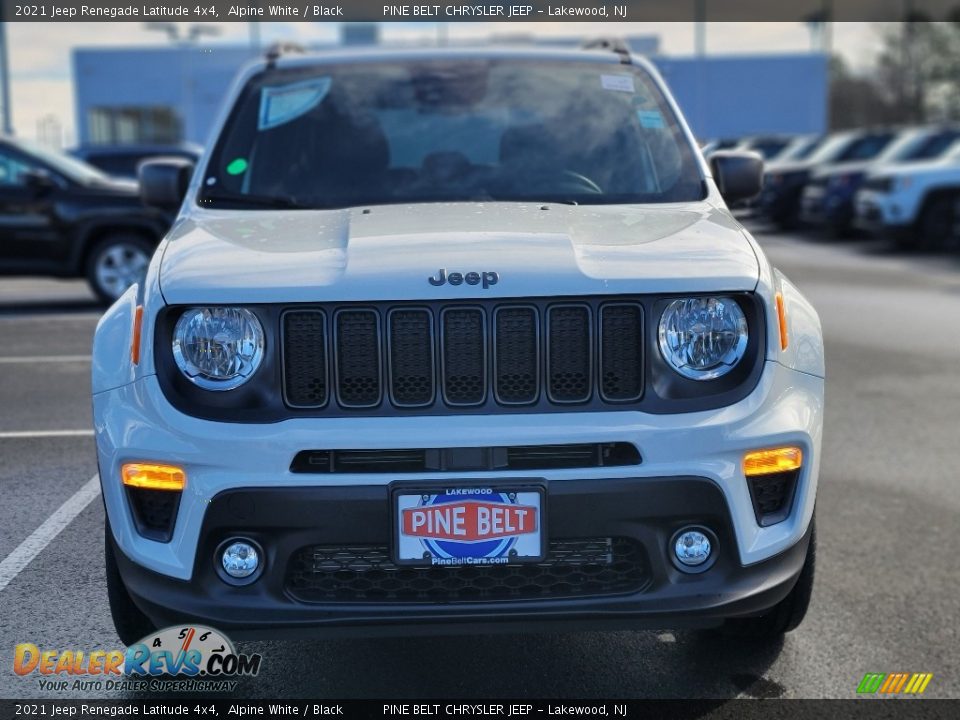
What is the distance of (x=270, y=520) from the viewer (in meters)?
3.05

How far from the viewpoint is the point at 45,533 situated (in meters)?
4.75

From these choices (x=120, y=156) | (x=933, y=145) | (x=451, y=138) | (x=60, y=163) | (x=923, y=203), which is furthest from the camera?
(x=933, y=145)

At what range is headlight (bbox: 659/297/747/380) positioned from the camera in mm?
3250

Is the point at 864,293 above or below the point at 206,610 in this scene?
below

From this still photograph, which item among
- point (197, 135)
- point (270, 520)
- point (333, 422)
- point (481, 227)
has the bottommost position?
point (197, 135)

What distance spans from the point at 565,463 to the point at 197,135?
171ft

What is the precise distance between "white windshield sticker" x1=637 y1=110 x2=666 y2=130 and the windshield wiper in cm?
130

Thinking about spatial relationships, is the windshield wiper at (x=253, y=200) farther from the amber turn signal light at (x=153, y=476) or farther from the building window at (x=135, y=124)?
the building window at (x=135, y=124)

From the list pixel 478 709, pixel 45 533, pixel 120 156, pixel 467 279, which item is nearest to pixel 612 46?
pixel 467 279

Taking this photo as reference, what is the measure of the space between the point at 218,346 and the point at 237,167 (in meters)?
1.53

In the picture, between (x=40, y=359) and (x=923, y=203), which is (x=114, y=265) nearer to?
(x=40, y=359)

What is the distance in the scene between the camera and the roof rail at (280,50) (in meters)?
5.16

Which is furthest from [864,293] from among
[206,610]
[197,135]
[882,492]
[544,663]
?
[197,135]

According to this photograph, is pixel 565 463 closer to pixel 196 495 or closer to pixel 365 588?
pixel 365 588
